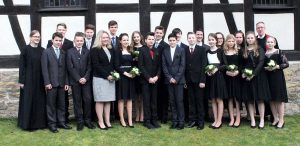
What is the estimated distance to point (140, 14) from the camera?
9062mm

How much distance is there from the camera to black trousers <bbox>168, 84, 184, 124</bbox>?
775 centimetres

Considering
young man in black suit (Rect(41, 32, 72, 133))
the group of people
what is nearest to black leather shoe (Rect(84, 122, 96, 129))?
the group of people

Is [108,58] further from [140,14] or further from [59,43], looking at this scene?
[140,14]

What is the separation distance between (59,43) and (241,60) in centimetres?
355

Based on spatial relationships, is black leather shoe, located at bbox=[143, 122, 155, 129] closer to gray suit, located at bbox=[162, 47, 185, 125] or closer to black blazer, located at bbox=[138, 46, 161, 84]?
gray suit, located at bbox=[162, 47, 185, 125]

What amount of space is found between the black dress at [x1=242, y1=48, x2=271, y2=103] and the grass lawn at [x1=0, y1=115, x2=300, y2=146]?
0.65 meters

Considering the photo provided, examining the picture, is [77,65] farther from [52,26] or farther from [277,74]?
[277,74]

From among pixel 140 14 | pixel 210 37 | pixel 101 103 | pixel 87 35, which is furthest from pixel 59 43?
pixel 210 37

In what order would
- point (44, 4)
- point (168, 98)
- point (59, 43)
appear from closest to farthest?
point (59, 43), point (168, 98), point (44, 4)

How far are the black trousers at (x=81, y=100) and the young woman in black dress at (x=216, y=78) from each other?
236 centimetres

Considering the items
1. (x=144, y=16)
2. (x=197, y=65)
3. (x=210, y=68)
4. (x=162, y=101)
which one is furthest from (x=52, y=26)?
(x=210, y=68)

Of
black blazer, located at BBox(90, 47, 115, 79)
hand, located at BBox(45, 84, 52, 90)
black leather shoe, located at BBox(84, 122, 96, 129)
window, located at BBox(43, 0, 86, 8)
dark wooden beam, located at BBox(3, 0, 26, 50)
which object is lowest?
black leather shoe, located at BBox(84, 122, 96, 129)

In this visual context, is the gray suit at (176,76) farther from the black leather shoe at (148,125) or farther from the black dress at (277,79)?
the black dress at (277,79)

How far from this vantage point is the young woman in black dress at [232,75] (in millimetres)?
7699
